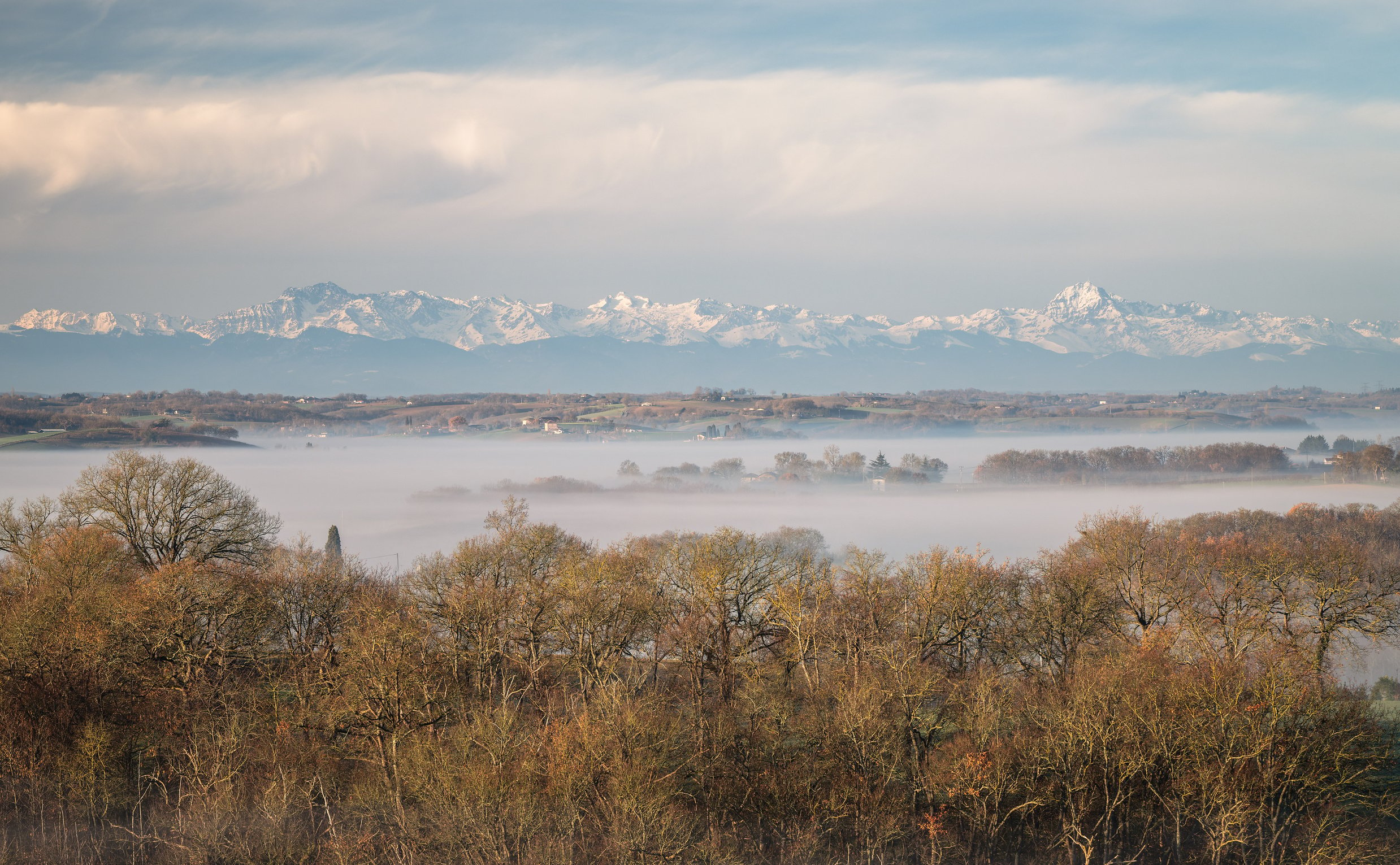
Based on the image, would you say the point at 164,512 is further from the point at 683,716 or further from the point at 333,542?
the point at 683,716

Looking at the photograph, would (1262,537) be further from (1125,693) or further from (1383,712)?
(1125,693)

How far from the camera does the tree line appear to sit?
38.6 metres

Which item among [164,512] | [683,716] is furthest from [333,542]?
[683,716]

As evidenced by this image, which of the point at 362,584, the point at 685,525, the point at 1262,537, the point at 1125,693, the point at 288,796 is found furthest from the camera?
the point at 685,525

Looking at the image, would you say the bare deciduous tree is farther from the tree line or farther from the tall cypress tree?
the tall cypress tree

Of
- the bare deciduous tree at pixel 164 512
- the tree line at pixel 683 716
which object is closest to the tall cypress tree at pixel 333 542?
the bare deciduous tree at pixel 164 512

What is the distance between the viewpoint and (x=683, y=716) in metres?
43.9

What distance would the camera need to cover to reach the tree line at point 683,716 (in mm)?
38625

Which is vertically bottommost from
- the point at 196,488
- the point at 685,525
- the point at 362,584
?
the point at 685,525

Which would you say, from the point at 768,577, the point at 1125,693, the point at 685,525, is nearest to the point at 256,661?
the point at 768,577

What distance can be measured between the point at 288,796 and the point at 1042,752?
28.8 m

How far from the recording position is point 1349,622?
5144 cm

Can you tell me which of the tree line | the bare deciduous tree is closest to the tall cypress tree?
the bare deciduous tree

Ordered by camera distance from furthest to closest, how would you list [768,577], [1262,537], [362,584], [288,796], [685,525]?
1. [685,525]
2. [1262,537]
3. [362,584]
4. [768,577]
5. [288,796]
